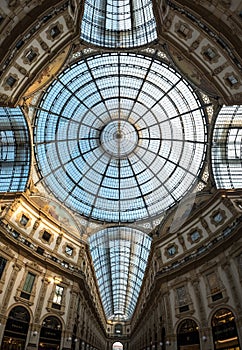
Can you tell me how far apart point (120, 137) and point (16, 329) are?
30.3 m

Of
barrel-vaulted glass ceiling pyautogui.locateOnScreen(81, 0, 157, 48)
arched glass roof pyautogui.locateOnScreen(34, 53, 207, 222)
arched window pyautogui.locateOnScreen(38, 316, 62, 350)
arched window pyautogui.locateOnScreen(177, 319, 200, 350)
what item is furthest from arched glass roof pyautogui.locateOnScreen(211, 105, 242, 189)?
arched window pyautogui.locateOnScreen(38, 316, 62, 350)

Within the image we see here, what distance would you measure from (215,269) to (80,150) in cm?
2748

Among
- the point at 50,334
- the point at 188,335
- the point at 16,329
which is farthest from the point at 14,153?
the point at 188,335

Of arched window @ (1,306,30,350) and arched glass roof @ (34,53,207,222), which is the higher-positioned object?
arched glass roof @ (34,53,207,222)

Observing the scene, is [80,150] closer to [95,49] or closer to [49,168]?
[49,168]

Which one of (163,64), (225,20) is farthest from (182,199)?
(225,20)

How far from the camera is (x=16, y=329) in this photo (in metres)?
28.2

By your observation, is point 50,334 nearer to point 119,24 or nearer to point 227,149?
point 227,149

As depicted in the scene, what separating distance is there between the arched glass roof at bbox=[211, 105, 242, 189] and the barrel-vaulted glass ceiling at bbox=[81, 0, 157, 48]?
1344 cm

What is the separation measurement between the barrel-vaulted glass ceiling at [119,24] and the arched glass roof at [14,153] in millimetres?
13349

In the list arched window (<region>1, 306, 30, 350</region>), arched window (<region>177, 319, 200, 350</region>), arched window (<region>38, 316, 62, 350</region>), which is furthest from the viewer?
arched window (<region>38, 316, 62, 350</region>)

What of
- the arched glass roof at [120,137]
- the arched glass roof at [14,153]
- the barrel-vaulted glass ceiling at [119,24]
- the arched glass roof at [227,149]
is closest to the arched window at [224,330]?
the arched glass roof at [227,149]

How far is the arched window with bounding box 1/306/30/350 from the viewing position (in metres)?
27.0

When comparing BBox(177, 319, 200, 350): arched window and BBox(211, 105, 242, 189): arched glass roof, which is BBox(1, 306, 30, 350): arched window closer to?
BBox(177, 319, 200, 350): arched window
